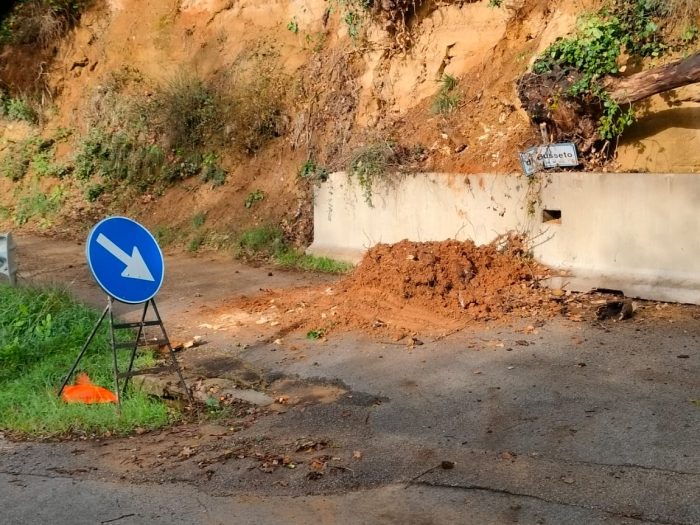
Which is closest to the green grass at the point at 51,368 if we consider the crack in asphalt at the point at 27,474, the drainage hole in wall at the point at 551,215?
the crack in asphalt at the point at 27,474

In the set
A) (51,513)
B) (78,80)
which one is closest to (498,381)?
(51,513)

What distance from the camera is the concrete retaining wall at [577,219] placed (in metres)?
8.40

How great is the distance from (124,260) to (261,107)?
9473mm

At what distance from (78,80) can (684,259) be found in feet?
51.5

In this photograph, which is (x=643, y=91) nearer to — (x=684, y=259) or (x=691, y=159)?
(x=691, y=159)

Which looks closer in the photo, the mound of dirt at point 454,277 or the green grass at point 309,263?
the mound of dirt at point 454,277

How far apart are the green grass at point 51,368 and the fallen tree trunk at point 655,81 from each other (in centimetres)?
606

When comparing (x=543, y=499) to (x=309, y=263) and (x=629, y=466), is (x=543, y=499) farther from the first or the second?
(x=309, y=263)

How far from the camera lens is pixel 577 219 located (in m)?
9.19

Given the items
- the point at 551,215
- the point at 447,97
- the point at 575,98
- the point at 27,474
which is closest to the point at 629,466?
the point at 27,474

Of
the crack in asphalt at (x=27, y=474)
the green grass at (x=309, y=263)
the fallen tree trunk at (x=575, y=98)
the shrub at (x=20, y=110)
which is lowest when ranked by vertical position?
the crack in asphalt at (x=27, y=474)

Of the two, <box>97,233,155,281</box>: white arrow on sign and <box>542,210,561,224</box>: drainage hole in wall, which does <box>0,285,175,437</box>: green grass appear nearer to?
<box>97,233,155,281</box>: white arrow on sign

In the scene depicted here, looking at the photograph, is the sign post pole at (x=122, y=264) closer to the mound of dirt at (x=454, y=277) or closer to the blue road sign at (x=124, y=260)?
the blue road sign at (x=124, y=260)

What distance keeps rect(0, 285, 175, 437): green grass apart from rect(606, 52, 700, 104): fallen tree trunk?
606 cm
